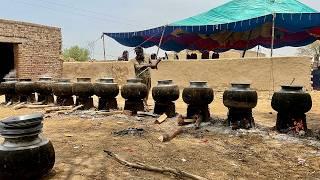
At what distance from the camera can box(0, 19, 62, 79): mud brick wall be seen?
15.3 metres

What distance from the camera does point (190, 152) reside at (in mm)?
4867

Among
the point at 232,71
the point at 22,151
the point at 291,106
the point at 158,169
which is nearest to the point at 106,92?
the point at 291,106

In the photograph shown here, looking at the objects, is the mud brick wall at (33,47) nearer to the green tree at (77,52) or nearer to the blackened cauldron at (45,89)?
the blackened cauldron at (45,89)

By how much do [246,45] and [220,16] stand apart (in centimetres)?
311

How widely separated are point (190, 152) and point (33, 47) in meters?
13.4

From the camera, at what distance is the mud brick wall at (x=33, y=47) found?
1526 cm

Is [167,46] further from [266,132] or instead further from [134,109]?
[266,132]

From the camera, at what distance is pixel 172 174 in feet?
12.5

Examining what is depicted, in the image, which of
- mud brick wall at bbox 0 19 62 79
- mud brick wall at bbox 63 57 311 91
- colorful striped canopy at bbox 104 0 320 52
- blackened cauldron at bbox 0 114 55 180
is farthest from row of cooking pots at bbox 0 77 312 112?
colorful striped canopy at bbox 104 0 320 52

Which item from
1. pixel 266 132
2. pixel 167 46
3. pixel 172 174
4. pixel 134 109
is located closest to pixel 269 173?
pixel 172 174

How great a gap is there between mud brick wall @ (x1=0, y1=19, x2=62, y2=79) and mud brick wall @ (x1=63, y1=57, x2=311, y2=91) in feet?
10.1

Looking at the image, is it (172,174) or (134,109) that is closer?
(172,174)

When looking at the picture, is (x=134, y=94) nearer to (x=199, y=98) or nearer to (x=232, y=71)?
(x=199, y=98)

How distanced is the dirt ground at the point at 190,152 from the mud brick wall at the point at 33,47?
9605mm
